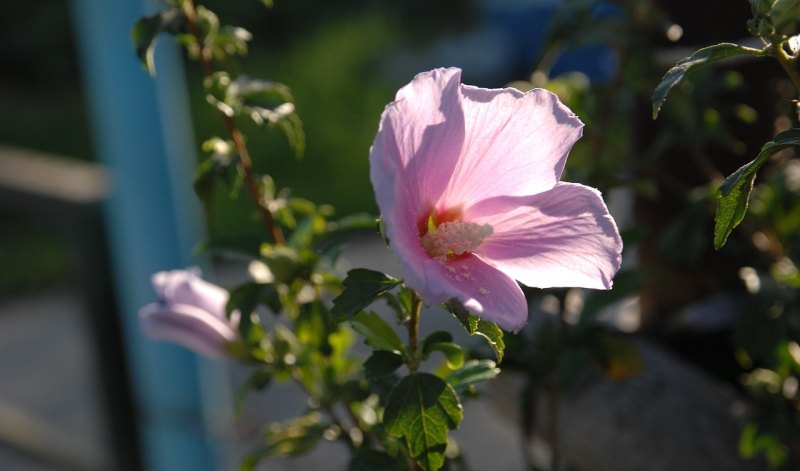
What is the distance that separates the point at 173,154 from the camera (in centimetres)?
160

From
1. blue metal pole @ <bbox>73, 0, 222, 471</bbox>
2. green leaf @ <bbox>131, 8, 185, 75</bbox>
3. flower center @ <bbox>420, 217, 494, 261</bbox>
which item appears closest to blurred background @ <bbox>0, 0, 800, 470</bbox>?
blue metal pole @ <bbox>73, 0, 222, 471</bbox>

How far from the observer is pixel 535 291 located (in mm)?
850

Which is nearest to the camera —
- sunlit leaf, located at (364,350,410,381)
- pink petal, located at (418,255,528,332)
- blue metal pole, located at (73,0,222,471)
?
pink petal, located at (418,255,528,332)

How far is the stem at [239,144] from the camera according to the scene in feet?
2.10

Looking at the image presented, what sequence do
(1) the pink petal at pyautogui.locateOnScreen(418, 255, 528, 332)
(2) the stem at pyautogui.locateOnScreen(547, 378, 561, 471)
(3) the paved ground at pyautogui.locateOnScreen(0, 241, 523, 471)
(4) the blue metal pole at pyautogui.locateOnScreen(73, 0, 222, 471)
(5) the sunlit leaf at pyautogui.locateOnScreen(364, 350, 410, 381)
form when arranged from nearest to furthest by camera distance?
1. (1) the pink petal at pyautogui.locateOnScreen(418, 255, 528, 332)
2. (5) the sunlit leaf at pyautogui.locateOnScreen(364, 350, 410, 381)
3. (2) the stem at pyautogui.locateOnScreen(547, 378, 561, 471)
4. (4) the blue metal pole at pyautogui.locateOnScreen(73, 0, 222, 471)
5. (3) the paved ground at pyautogui.locateOnScreen(0, 241, 523, 471)

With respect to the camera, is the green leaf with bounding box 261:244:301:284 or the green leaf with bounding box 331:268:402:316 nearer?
the green leaf with bounding box 331:268:402:316

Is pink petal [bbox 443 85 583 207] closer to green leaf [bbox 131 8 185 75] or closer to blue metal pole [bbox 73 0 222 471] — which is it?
green leaf [bbox 131 8 185 75]

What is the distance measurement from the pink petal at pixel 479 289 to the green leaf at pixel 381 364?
78mm

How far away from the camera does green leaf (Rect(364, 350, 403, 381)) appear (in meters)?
0.54

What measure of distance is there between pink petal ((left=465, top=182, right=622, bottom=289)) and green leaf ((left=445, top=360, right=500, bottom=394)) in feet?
0.25

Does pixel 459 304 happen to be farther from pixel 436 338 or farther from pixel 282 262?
pixel 282 262

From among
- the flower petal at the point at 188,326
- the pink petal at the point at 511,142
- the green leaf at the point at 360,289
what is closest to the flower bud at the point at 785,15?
the pink petal at the point at 511,142

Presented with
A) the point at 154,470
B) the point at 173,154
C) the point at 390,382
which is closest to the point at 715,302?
the point at 390,382

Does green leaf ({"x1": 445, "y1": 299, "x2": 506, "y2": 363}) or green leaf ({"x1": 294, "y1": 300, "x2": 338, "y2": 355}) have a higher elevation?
green leaf ({"x1": 294, "y1": 300, "x2": 338, "y2": 355})
